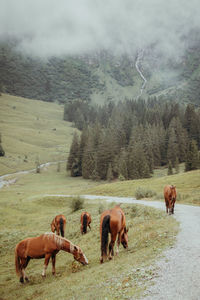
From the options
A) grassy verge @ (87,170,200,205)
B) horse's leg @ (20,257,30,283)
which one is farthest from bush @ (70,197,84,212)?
horse's leg @ (20,257,30,283)

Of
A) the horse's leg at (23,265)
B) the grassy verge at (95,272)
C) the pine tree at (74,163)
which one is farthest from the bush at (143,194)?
the pine tree at (74,163)

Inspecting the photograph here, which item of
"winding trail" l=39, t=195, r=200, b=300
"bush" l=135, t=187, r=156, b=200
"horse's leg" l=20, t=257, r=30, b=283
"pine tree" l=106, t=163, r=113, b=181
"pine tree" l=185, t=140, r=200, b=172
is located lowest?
"horse's leg" l=20, t=257, r=30, b=283

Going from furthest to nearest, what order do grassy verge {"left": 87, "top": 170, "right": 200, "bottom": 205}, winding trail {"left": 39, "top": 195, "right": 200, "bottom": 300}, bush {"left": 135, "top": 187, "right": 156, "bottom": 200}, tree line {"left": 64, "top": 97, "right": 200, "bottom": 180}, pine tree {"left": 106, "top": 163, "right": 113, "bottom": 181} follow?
pine tree {"left": 106, "top": 163, "right": 113, "bottom": 181}, tree line {"left": 64, "top": 97, "right": 200, "bottom": 180}, bush {"left": 135, "top": 187, "right": 156, "bottom": 200}, grassy verge {"left": 87, "top": 170, "right": 200, "bottom": 205}, winding trail {"left": 39, "top": 195, "right": 200, "bottom": 300}

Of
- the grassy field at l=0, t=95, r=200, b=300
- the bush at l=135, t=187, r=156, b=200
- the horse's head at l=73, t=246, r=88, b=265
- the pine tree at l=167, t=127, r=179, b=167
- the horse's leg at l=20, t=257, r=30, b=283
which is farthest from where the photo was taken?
the pine tree at l=167, t=127, r=179, b=167

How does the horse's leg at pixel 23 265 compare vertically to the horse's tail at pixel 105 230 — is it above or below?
below

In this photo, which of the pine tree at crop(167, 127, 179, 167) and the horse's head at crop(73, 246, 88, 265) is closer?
the horse's head at crop(73, 246, 88, 265)

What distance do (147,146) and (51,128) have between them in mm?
117223

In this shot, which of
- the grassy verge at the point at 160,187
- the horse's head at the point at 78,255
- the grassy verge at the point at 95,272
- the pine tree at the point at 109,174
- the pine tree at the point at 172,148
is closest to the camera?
the grassy verge at the point at 95,272

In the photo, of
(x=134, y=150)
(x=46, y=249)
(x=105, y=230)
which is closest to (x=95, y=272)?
(x=105, y=230)

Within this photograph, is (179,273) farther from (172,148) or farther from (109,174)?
(172,148)

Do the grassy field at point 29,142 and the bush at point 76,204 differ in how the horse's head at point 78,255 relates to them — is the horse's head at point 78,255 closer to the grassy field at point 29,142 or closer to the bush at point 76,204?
the bush at point 76,204

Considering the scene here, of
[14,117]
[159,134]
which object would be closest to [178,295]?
[159,134]

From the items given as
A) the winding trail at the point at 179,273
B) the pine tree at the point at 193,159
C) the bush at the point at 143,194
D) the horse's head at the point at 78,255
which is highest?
the pine tree at the point at 193,159

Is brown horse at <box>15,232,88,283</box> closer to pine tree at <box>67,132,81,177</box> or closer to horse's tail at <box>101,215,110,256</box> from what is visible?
horse's tail at <box>101,215,110,256</box>
